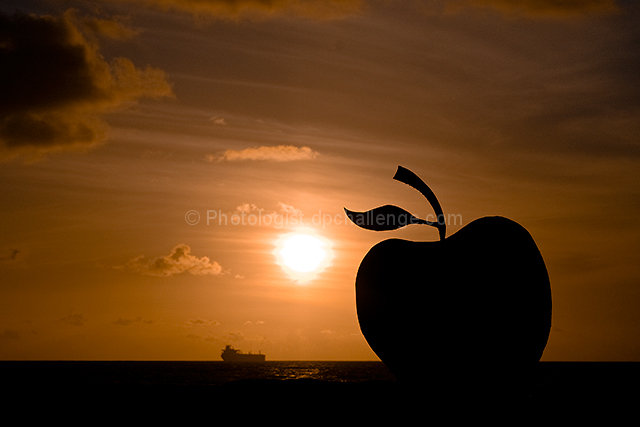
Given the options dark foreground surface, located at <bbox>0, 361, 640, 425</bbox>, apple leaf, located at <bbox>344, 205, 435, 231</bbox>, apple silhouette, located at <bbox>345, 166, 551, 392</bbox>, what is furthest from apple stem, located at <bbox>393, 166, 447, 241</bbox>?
dark foreground surface, located at <bbox>0, 361, 640, 425</bbox>

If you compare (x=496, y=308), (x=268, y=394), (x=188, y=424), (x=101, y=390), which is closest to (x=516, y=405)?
(x=496, y=308)

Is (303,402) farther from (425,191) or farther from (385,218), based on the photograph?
(425,191)

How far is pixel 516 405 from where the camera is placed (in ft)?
35.5

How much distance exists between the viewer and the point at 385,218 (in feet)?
36.6

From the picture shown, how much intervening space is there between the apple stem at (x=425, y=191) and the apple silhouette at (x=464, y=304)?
23.1 inches

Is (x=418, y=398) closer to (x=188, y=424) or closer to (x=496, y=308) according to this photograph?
(x=496, y=308)

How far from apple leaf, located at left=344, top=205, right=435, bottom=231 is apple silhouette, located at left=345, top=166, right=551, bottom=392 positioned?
549mm

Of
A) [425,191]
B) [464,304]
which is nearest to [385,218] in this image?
[425,191]

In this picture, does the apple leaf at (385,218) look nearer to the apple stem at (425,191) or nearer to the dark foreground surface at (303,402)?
the apple stem at (425,191)

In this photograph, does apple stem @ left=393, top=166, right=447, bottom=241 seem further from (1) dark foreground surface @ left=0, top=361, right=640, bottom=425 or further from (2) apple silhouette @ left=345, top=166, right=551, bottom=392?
(1) dark foreground surface @ left=0, top=361, right=640, bottom=425

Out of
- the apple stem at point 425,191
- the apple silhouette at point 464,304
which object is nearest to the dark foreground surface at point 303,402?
the apple silhouette at point 464,304

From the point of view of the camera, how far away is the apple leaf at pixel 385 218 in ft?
36.5

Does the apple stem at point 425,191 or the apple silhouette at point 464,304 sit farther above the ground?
the apple stem at point 425,191

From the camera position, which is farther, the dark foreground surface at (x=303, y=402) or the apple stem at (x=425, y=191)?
the apple stem at (x=425, y=191)
